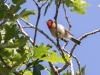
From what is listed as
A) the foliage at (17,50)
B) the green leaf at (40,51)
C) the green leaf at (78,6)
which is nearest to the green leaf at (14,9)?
the foliage at (17,50)

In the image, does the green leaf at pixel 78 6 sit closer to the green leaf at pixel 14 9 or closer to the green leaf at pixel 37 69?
the green leaf at pixel 14 9

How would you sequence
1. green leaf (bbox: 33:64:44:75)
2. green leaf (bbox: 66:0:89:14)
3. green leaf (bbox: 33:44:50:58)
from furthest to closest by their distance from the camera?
green leaf (bbox: 66:0:89:14)
green leaf (bbox: 33:44:50:58)
green leaf (bbox: 33:64:44:75)

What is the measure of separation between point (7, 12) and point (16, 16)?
95mm

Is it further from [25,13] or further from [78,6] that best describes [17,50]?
[78,6]

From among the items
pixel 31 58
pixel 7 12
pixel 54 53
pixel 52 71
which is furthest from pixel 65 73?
pixel 7 12

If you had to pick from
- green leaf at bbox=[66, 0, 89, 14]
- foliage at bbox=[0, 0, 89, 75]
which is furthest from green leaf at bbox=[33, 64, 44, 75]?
green leaf at bbox=[66, 0, 89, 14]

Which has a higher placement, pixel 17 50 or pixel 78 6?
pixel 78 6

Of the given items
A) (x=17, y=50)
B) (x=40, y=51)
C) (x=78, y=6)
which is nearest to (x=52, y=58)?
(x=40, y=51)

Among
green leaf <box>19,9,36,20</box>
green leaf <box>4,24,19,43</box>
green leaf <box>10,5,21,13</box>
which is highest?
green leaf <box>10,5,21,13</box>

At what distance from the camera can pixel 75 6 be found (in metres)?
3.48

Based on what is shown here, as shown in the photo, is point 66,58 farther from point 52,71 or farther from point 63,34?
point 63,34

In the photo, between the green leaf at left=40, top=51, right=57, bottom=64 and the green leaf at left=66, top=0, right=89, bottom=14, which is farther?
the green leaf at left=66, top=0, right=89, bottom=14

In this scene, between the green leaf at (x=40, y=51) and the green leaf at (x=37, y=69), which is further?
the green leaf at (x=40, y=51)

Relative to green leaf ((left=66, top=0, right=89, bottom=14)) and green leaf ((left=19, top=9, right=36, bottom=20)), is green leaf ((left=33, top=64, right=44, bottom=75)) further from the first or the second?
green leaf ((left=66, top=0, right=89, bottom=14))
